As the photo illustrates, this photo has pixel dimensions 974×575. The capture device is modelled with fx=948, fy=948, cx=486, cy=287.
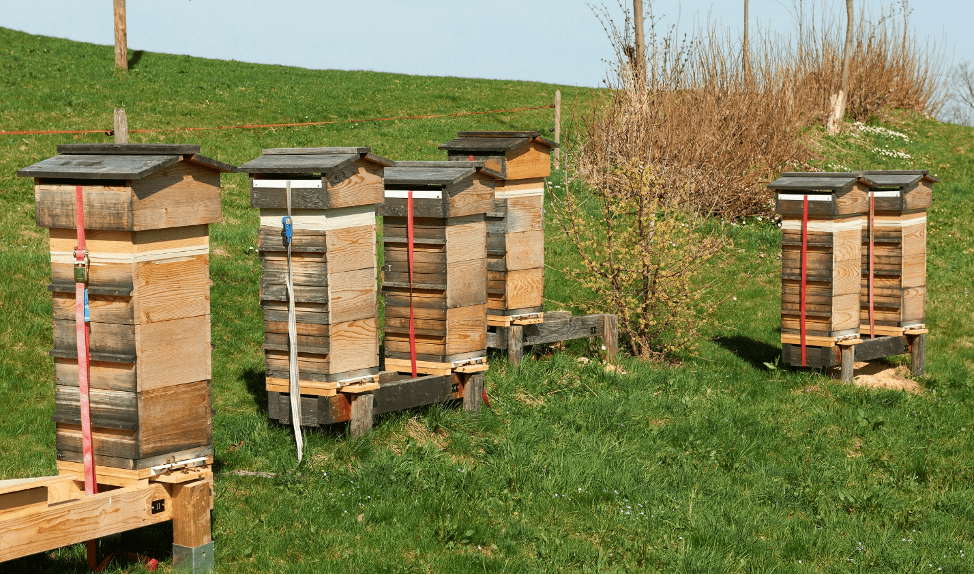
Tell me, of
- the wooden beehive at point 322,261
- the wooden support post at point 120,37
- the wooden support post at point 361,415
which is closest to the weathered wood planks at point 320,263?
the wooden beehive at point 322,261

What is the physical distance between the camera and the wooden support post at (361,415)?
22.9ft

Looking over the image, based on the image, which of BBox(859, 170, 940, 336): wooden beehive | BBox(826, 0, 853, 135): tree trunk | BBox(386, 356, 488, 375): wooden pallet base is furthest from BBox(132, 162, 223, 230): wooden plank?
BBox(826, 0, 853, 135): tree trunk

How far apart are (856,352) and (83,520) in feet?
28.1

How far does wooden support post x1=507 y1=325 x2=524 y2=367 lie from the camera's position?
9445mm

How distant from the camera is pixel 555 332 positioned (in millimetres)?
10125

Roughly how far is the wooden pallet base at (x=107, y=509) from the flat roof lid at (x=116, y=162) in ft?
5.24

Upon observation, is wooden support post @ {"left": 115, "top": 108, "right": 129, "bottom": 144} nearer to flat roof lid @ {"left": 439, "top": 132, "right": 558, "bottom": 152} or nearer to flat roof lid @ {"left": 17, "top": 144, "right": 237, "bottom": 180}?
flat roof lid @ {"left": 439, "top": 132, "right": 558, "bottom": 152}

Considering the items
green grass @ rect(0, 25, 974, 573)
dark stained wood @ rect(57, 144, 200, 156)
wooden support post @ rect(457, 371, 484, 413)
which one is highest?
dark stained wood @ rect(57, 144, 200, 156)

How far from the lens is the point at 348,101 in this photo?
87.3 feet

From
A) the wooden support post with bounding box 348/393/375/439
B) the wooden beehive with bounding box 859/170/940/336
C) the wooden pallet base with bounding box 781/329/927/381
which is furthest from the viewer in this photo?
the wooden beehive with bounding box 859/170/940/336

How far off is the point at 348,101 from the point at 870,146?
14519 mm

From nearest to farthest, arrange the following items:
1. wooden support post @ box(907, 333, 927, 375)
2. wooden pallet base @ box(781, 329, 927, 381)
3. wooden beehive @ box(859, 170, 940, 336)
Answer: wooden pallet base @ box(781, 329, 927, 381) < wooden beehive @ box(859, 170, 940, 336) < wooden support post @ box(907, 333, 927, 375)

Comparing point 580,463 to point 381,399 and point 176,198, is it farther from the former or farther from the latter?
point 176,198

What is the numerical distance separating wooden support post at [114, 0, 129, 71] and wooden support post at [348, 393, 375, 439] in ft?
78.4
